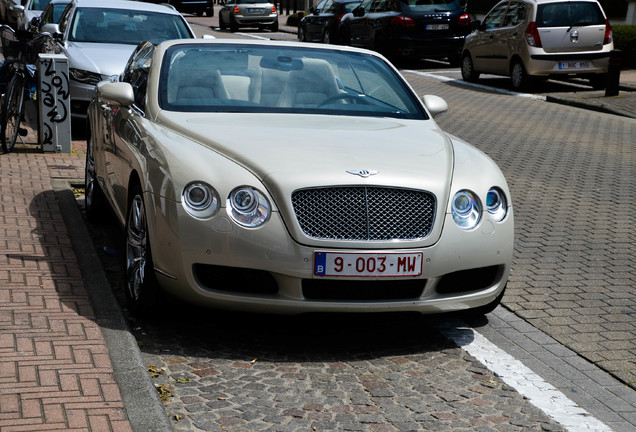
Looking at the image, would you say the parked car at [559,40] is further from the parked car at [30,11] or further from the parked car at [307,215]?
the parked car at [307,215]

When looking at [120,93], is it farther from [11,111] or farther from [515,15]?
[515,15]

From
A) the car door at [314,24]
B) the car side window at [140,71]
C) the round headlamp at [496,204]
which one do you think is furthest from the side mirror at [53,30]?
the car door at [314,24]

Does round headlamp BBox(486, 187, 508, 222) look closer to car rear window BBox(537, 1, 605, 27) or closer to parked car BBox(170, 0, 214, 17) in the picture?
car rear window BBox(537, 1, 605, 27)

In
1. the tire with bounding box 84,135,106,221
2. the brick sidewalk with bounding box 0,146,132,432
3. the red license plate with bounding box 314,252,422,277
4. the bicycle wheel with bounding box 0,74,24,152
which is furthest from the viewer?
the bicycle wheel with bounding box 0,74,24,152

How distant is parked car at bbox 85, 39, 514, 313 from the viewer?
4.70m

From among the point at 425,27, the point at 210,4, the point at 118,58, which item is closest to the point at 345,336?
the point at 118,58

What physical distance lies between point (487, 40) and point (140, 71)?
15074mm

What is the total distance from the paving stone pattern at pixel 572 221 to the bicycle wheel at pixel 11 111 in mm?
5119

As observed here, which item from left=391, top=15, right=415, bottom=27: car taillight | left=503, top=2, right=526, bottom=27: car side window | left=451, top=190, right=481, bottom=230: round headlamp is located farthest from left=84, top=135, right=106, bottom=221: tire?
left=391, top=15, right=415, bottom=27: car taillight

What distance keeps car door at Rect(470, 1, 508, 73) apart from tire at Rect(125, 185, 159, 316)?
16.1 metres

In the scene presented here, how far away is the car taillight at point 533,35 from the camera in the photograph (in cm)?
1888

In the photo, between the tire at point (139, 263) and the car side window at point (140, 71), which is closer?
the tire at point (139, 263)

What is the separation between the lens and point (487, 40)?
20.8 m

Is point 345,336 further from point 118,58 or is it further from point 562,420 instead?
point 118,58
